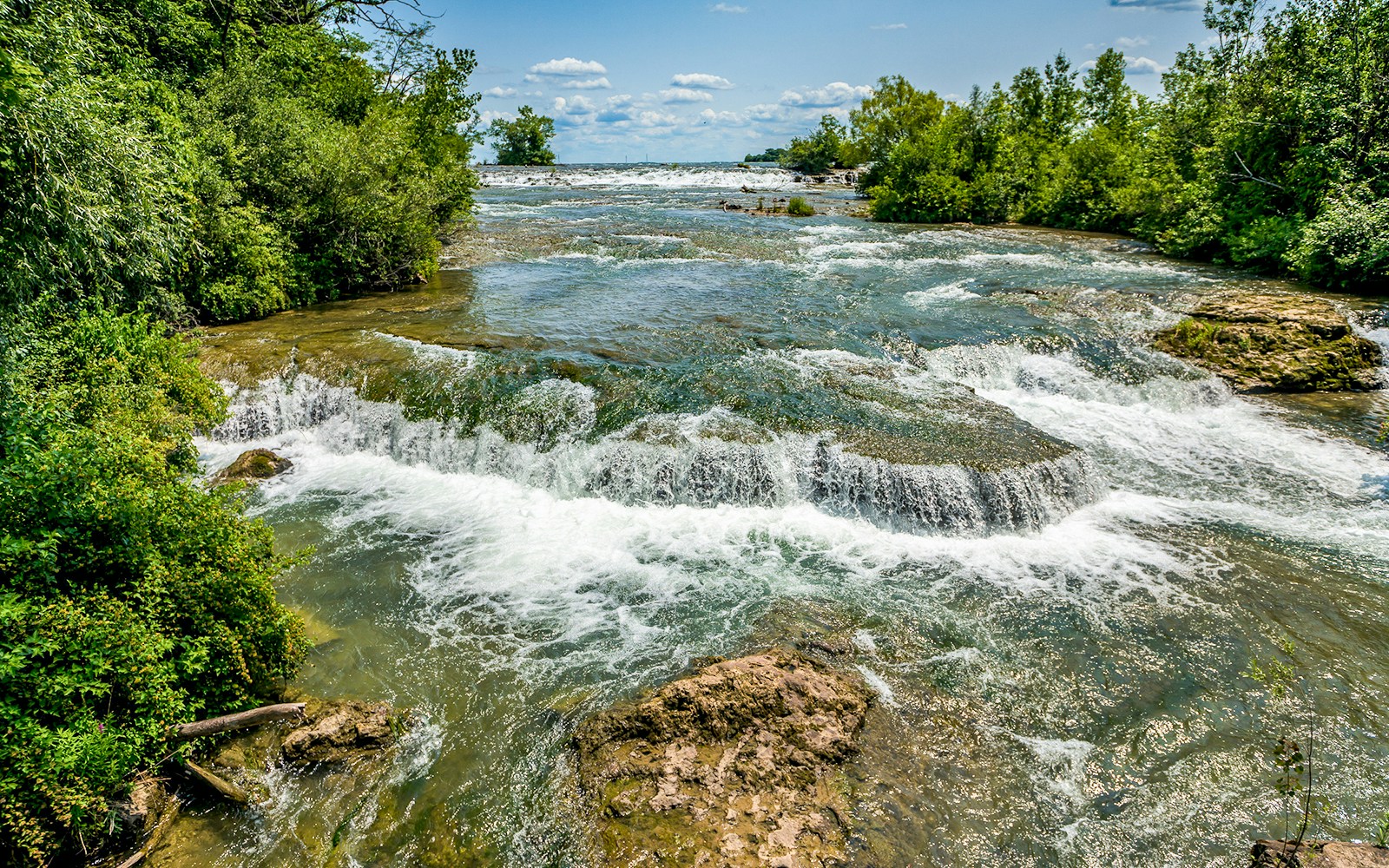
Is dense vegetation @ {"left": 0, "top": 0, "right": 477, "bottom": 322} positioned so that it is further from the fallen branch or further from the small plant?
the small plant

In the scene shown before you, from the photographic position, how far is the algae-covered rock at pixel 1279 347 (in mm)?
13875

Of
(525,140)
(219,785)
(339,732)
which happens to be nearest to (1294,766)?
(339,732)

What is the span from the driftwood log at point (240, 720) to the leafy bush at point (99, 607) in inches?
6.8

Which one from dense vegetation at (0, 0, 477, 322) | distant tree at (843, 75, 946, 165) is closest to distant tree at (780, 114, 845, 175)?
distant tree at (843, 75, 946, 165)

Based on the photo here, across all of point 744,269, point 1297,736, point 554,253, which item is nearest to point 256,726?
point 1297,736

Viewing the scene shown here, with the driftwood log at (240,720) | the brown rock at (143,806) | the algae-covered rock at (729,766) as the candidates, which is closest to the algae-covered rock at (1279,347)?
the algae-covered rock at (729,766)

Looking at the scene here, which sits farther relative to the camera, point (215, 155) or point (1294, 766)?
point (215, 155)

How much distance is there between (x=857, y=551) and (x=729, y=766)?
4.80 metres

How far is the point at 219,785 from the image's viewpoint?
17.6 feet

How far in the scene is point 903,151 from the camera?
36.2 m

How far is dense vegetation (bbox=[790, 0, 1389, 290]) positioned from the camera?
1781cm

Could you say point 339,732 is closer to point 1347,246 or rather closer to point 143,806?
point 143,806

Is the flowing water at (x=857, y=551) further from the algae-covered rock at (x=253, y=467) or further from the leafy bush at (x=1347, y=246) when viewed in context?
the leafy bush at (x=1347, y=246)

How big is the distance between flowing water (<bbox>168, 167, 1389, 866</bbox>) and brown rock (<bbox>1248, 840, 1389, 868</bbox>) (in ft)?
2.29
